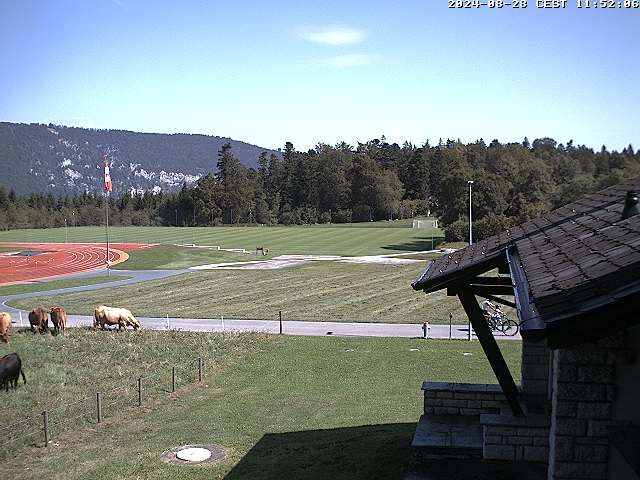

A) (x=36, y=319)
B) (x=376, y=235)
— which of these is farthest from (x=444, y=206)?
(x=36, y=319)

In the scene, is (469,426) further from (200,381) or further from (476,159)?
(476,159)

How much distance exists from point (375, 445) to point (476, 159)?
9709cm

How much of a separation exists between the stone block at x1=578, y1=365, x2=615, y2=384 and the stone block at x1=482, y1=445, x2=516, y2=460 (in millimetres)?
3253

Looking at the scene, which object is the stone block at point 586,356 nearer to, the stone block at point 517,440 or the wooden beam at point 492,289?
the stone block at point 517,440

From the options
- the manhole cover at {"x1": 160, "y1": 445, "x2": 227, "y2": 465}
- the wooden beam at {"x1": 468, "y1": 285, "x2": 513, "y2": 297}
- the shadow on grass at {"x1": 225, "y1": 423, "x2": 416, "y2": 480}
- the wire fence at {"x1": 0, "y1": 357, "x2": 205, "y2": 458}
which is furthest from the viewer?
the wire fence at {"x1": 0, "y1": 357, "x2": 205, "y2": 458}

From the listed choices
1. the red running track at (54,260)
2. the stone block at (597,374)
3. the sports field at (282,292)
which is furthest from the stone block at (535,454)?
the red running track at (54,260)

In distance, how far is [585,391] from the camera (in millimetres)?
4484

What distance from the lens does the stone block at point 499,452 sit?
7426mm

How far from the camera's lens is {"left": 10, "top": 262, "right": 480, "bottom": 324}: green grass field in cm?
3102

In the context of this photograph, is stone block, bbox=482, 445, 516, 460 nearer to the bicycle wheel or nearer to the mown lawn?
the bicycle wheel

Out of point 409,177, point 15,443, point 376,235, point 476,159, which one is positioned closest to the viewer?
point 15,443

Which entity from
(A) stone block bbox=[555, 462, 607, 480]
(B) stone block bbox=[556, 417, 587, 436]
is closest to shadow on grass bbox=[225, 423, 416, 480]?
(A) stone block bbox=[555, 462, 607, 480]

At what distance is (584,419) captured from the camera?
4469 millimetres

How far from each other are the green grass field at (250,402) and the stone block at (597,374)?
5.36 m
